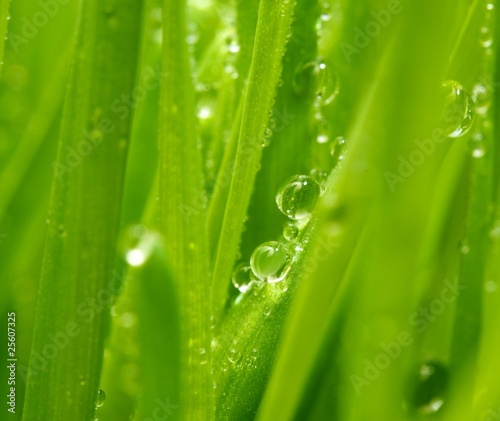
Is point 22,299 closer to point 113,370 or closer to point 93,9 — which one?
point 113,370

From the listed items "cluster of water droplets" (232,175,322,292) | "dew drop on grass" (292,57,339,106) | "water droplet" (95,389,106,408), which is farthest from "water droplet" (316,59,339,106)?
"water droplet" (95,389,106,408)

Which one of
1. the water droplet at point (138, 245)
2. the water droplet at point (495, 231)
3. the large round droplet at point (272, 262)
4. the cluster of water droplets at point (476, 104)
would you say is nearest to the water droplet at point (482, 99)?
the cluster of water droplets at point (476, 104)

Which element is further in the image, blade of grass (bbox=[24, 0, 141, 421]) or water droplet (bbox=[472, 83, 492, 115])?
water droplet (bbox=[472, 83, 492, 115])

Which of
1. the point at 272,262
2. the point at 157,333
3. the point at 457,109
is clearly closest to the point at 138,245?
the point at 157,333

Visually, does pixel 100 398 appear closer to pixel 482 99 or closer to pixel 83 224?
pixel 83 224

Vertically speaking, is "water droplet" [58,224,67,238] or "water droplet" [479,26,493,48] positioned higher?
"water droplet" [479,26,493,48]

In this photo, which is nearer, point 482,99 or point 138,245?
point 138,245

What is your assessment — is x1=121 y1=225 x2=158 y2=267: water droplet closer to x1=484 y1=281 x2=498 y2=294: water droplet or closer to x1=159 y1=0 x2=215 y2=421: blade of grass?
x1=159 y1=0 x2=215 y2=421: blade of grass

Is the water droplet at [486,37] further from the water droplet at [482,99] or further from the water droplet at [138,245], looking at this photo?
the water droplet at [138,245]

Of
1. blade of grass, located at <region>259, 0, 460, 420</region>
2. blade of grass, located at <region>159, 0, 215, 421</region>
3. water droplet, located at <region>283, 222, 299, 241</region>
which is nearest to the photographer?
blade of grass, located at <region>259, 0, 460, 420</region>
